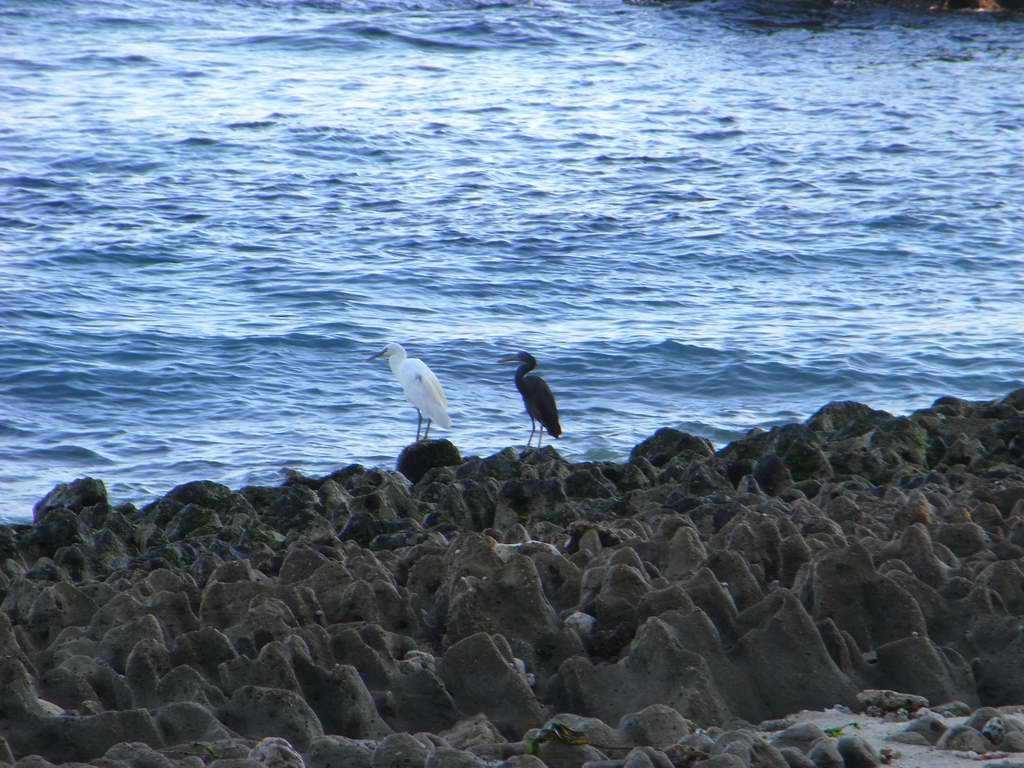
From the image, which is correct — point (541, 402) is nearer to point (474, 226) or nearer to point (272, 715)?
point (272, 715)

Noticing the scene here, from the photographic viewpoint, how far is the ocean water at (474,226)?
1236 cm

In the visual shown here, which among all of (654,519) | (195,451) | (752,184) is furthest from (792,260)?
(654,519)

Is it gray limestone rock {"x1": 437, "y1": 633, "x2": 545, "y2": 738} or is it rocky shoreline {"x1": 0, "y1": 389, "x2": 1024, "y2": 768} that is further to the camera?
→ gray limestone rock {"x1": 437, "y1": 633, "x2": 545, "y2": 738}

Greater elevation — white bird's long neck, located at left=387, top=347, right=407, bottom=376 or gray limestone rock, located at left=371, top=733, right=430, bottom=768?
gray limestone rock, located at left=371, top=733, right=430, bottom=768

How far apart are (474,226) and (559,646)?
1423 cm

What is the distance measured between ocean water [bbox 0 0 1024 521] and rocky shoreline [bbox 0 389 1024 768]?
5169 mm

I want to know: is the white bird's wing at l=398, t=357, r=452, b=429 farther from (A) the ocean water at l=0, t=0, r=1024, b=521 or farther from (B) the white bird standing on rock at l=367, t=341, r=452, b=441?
(A) the ocean water at l=0, t=0, r=1024, b=521

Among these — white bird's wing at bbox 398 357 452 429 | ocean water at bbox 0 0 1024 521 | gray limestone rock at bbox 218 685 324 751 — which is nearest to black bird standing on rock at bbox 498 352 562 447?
ocean water at bbox 0 0 1024 521

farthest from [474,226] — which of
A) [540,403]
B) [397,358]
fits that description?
[540,403]

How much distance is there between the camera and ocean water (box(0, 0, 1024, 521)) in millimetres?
12359

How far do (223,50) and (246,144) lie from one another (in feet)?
24.1

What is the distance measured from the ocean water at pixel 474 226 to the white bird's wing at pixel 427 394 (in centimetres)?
39

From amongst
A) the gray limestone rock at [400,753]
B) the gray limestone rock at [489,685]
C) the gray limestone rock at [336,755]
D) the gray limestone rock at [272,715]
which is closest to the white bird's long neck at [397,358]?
the gray limestone rock at [489,685]

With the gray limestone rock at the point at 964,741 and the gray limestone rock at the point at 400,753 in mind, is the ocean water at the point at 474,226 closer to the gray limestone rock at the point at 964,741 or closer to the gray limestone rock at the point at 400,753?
the gray limestone rock at the point at 400,753
